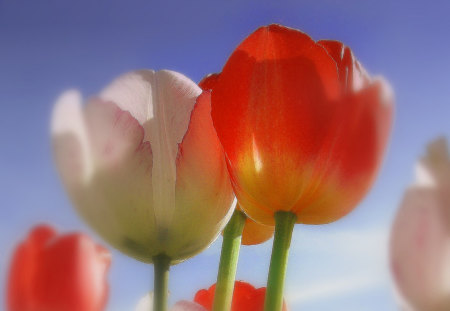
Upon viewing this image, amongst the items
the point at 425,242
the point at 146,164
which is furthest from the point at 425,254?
the point at 146,164

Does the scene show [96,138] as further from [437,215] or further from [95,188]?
[437,215]

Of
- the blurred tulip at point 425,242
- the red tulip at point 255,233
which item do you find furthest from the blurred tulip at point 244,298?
the blurred tulip at point 425,242

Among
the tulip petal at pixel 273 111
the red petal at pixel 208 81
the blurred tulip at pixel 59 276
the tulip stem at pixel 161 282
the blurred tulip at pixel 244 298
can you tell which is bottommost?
the blurred tulip at pixel 59 276

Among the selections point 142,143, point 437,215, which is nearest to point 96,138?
point 142,143

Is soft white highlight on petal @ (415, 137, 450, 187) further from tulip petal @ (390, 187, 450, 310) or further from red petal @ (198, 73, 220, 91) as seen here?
red petal @ (198, 73, 220, 91)

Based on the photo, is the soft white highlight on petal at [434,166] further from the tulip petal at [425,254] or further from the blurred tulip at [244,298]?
the blurred tulip at [244,298]
